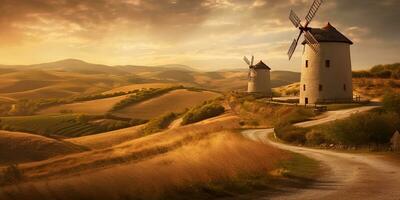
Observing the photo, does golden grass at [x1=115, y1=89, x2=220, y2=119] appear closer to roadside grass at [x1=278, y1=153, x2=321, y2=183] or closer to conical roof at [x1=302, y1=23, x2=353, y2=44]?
conical roof at [x1=302, y1=23, x2=353, y2=44]

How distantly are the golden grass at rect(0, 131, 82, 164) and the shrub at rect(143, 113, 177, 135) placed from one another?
19855 millimetres

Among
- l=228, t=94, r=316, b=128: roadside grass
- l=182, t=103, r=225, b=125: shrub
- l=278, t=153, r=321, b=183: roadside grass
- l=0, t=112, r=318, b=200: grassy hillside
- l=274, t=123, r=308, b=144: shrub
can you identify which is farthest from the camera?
l=182, t=103, r=225, b=125: shrub

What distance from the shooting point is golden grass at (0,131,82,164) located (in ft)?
115

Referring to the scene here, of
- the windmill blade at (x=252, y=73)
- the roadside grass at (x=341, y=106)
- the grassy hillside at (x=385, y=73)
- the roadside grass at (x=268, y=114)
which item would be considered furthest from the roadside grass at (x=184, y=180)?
the grassy hillside at (x=385, y=73)

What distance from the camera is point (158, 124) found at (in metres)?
65.5

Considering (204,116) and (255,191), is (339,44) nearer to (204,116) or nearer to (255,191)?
(204,116)

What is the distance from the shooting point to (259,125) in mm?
49719

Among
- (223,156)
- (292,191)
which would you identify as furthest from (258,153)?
(292,191)

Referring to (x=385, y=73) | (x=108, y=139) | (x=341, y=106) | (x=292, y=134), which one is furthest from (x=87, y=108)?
(x=292, y=134)

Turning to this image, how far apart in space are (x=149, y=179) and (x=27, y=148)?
28.2 meters

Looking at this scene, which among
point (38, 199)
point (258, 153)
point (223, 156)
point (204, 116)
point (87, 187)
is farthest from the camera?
point (204, 116)

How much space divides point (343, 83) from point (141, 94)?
6209 cm

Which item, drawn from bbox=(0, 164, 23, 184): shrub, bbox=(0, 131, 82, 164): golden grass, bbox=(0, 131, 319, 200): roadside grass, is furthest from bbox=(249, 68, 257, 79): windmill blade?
bbox=(0, 164, 23, 184): shrub

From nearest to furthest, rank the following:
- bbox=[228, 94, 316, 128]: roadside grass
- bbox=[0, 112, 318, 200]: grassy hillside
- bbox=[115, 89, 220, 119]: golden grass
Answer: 1. bbox=[0, 112, 318, 200]: grassy hillside
2. bbox=[228, 94, 316, 128]: roadside grass
3. bbox=[115, 89, 220, 119]: golden grass
